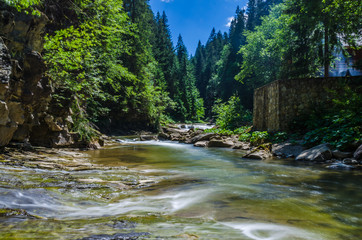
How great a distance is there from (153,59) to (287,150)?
23210mm

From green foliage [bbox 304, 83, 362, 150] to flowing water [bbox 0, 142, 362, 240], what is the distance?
336 cm

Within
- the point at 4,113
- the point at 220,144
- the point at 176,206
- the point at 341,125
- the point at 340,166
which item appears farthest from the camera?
the point at 220,144

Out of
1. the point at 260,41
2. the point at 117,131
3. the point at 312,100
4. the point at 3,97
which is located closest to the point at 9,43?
the point at 3,97

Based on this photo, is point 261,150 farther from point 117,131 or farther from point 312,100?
point 117,131

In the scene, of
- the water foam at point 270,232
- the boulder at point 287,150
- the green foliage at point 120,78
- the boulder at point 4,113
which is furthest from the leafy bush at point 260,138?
the boulder at point 4,113

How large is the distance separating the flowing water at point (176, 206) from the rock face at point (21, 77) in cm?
176

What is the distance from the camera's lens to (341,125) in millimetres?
8914

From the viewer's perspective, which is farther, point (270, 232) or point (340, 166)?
point (340, 166)

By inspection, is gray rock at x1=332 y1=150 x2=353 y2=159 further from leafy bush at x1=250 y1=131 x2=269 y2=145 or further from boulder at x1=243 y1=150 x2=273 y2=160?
leafy bush at x1=250 y1=131 x2=269 y2=145

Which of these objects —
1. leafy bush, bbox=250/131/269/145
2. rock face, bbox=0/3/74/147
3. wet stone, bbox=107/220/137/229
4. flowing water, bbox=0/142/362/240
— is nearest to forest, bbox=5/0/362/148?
rock face, bbox=0/3/74/147

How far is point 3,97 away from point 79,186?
3197mm

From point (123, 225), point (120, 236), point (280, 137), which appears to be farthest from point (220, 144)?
point (120, 236)

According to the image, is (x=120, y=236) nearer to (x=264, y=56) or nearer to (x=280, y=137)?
(x=280, y=137)

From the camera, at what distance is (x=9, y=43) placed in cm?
613
